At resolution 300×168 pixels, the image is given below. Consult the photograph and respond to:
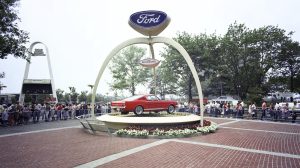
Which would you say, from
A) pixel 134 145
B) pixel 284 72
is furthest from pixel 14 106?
pixel 284 72

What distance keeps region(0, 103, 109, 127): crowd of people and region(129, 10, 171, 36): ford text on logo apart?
37.1 feet

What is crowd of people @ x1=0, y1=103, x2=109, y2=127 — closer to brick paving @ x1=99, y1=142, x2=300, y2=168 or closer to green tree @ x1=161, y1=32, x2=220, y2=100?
brick paving @ x1=99, y1=142, x2=300, y2=168

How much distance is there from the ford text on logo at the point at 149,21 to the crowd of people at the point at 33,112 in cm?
1132

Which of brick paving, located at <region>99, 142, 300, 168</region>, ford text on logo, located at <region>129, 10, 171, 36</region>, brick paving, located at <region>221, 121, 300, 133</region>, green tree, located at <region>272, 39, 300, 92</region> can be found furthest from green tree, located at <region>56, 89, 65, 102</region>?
brick paving, located at <region>99, 142, 300, 168</region>

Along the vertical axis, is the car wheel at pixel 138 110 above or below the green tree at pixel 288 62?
below

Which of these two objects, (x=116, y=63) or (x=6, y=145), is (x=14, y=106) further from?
(x=116, y=63)

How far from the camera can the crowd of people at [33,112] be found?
1980 cm

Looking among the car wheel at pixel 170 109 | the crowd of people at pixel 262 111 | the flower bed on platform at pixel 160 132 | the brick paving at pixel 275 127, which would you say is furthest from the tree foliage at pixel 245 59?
the flower bed on platform at pixel 160 132

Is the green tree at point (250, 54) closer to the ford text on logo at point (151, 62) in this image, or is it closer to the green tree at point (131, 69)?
→ the green tree at point (131, 69)

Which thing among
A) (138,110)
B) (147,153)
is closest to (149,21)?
(138,110)

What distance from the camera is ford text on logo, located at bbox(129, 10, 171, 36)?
→ 1652 cm

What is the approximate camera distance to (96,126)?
47.1 ft

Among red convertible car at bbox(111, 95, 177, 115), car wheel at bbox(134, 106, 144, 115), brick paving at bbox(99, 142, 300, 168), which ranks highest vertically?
red convertible car at bbox(111, 95, 177, 115)

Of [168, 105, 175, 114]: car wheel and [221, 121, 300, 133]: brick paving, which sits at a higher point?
[168, 105, 175, 114]: car wheel
